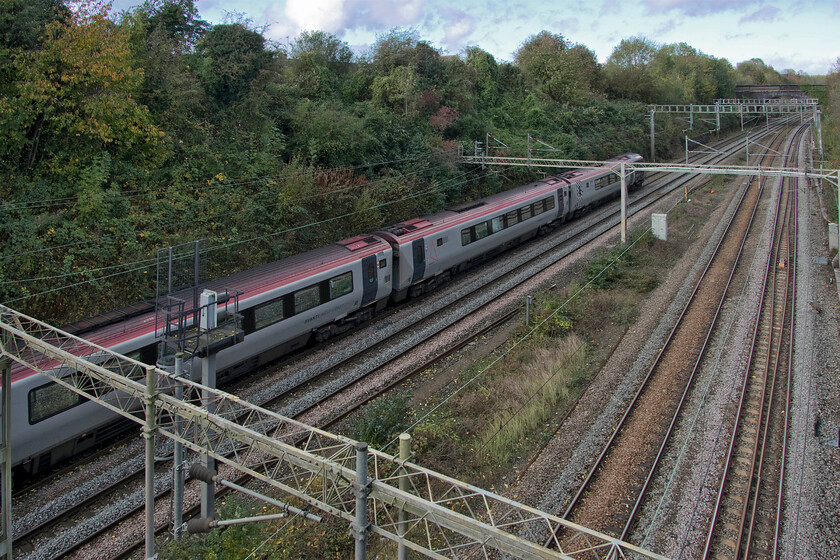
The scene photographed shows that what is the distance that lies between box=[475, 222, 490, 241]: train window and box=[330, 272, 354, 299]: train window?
7.46 m

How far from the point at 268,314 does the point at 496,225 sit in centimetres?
1235

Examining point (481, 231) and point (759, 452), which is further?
point (481, 231)

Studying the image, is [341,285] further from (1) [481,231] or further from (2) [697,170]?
(2) [697,170]

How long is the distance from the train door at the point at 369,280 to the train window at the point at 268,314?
3.45m

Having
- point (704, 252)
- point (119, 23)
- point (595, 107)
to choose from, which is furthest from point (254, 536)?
point (595, 107)

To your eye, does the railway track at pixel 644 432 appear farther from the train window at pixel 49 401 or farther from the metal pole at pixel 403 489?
the train window at pixel 49 401

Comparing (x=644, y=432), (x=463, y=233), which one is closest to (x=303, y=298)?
(x=463, y=233)

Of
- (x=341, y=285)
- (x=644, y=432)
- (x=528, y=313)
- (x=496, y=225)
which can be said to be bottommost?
(x=644, y=432)

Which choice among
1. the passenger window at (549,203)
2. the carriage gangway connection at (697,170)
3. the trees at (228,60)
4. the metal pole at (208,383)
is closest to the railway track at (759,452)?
the carriage gangway connection at (697,170)

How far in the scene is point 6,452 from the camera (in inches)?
408

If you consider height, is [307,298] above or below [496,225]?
below

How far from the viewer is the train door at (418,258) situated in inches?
810

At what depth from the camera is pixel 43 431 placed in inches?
455

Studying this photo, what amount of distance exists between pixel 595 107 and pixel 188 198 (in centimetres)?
4103
